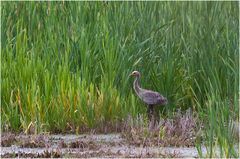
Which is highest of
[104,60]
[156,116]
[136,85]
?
[104,60]

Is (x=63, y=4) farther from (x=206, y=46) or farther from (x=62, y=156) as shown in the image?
(x=62, y=156)

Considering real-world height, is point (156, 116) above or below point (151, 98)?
below

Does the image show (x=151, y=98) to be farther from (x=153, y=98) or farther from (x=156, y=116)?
(x=156, y=116)

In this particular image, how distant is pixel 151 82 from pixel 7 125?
1.85 metres

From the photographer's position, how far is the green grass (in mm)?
8500

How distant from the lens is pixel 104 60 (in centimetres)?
917

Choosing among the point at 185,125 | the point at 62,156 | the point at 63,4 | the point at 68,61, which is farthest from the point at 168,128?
the point at 63,4

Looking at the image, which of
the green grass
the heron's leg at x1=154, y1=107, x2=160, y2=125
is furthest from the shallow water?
the heron's leg at x1=154, y1=107, x2=160, y2=125

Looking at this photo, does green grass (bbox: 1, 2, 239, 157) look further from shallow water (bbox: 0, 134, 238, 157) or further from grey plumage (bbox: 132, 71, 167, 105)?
shallow water (bbox: 0, 134, 238, 157)

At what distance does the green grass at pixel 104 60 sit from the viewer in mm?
8500

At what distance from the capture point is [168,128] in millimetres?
7871

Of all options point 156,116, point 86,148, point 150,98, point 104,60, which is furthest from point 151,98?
point 86,148

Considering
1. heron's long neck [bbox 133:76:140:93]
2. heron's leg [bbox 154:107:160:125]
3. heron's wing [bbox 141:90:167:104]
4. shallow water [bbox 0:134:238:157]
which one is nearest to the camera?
shallow water [bbox 0:134:238:157]

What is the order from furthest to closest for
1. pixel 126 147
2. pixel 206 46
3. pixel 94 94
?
pixel 206 46 < pixel 94 94 < pixel 126 147
